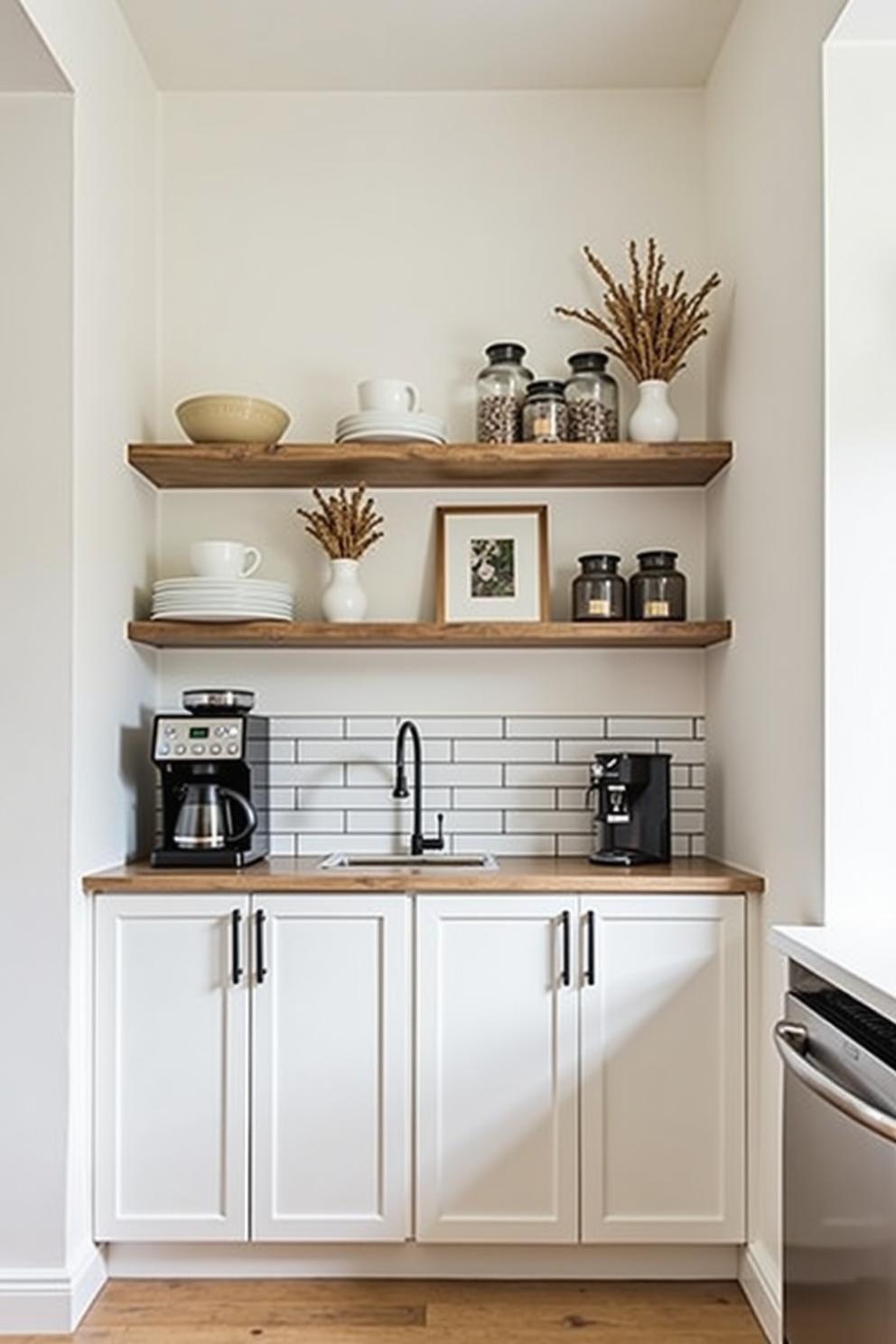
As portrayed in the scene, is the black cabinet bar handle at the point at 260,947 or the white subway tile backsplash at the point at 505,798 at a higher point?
Answer: the white subway tile backsplash at the point at 505,798

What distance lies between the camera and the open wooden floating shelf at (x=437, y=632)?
2.79m

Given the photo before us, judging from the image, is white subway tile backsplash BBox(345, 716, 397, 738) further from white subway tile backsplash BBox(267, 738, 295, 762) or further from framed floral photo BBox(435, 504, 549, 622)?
framed floral photo BBox(435, 504, 549, 622)

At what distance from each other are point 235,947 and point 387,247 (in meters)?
1.80

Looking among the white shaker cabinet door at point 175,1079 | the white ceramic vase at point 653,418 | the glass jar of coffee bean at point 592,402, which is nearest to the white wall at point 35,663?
the white shaker cabinet door at point 175,1079

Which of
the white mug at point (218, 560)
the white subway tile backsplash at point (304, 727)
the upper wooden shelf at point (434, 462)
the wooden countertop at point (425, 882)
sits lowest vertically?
the wooden countertop at point (425, 882)

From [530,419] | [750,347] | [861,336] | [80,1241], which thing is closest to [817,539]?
[861,336]

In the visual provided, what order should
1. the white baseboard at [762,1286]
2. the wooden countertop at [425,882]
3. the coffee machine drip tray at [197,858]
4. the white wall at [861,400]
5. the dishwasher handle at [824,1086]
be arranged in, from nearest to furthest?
the dishwasher handle at [824,1086] < the white wall at [861,400] < the white baseboard at [762,1286] < the wooden countertop at [425,882] < the coffee machine drip tray at [197,858]

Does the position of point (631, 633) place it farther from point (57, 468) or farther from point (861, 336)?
point (57, 468)

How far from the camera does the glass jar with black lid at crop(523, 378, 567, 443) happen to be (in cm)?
289

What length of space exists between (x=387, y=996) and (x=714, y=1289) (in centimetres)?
95

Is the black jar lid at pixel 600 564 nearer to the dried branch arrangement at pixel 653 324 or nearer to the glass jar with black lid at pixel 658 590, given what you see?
the glass jar with black lid at pixel 658 590

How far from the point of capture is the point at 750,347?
2.66 meters

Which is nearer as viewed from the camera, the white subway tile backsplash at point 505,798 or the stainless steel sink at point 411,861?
the stainless steel sink at point 411,861

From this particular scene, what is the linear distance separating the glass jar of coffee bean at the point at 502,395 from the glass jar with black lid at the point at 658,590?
446mm
